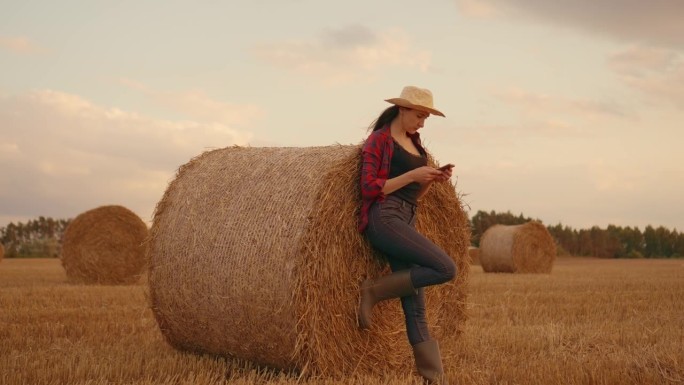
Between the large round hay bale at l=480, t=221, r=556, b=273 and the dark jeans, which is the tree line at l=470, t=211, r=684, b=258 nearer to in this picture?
the large round hay bale at l=480, t=221, r=556, b=273

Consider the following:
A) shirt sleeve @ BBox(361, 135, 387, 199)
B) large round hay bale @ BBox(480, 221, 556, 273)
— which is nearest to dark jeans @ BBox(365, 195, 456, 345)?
shirt sleeve @ BBox(361, 135, 387, 199)

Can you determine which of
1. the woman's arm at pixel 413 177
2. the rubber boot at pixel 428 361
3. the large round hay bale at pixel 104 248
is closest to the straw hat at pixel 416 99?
the woman's arm at pixel 413 177

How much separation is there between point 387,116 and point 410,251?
984 millimetres

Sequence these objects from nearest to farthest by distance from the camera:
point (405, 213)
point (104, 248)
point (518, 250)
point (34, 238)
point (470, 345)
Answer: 1. point (405, 213)
2. point (470, 345)
3. point (104, 248)
4. point (518, 250)
5. point (34, 238)

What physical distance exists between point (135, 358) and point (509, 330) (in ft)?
11.7

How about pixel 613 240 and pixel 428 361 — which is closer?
pixel 428 361

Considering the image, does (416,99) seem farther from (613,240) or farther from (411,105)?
(613,240)

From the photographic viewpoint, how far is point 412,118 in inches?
214

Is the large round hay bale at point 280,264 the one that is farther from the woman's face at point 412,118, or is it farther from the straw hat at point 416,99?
the straw hat at point 416,99

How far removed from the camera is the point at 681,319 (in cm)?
873

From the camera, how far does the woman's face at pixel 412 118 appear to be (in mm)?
5434

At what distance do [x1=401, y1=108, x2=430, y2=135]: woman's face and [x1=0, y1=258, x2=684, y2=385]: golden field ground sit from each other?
5.57ft

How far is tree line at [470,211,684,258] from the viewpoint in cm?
4006

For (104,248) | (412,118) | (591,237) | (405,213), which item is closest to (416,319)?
(405,213)
